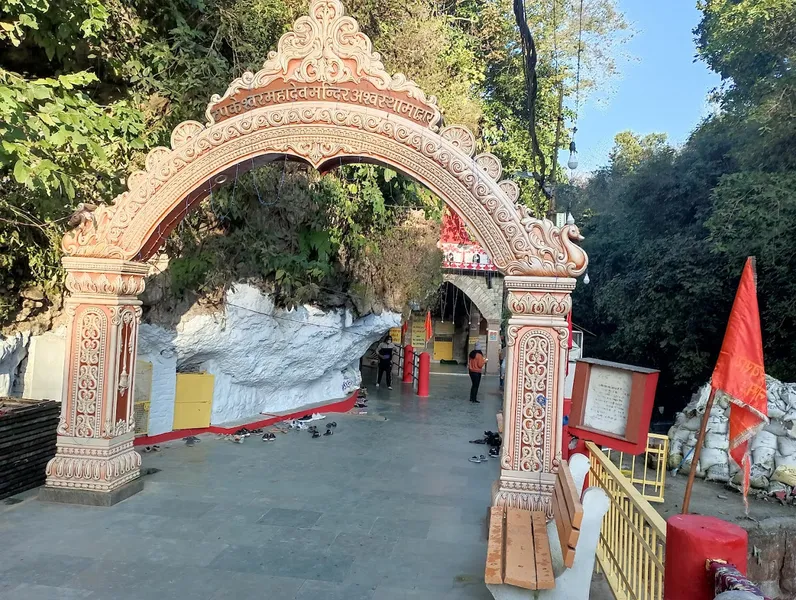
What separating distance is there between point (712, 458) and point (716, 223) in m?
5.58

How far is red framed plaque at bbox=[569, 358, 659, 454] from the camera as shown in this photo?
16.5 feet

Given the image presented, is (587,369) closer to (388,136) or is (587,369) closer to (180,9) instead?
(388,136)

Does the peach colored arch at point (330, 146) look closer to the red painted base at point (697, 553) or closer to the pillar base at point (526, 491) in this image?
the pillar base at point (526, 491)

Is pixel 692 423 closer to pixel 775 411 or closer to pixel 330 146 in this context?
pixel 775 411

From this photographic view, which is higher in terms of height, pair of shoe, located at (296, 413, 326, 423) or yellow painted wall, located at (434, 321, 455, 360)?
yellow painted wall, located at (434, 321, 455, 360)

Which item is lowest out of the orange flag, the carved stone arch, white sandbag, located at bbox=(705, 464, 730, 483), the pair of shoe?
white sandbag, located at bbox=(705, 464, 730, 483)

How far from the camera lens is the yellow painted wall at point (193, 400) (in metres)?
9.22

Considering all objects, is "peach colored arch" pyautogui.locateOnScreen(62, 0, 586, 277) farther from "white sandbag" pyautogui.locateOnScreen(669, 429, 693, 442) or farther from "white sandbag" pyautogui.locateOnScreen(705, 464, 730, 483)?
"white sandbag" pyautogui.locateOnScreen(669, 429, 693, 442)

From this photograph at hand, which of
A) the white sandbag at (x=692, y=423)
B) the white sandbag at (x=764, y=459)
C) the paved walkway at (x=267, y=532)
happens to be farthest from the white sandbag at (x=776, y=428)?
the paved walkway at (x=267, y=532)

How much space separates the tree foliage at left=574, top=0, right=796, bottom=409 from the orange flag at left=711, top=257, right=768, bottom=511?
9286 millimetres

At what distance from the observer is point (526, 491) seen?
5344mm

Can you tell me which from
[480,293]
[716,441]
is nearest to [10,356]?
[716,441]

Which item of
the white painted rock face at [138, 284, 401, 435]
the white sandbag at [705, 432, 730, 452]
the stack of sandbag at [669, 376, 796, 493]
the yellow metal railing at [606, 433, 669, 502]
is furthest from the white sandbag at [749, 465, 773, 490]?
the white painted rock face at [138, 284, 401, 435]

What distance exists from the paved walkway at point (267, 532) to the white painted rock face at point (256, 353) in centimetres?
144
